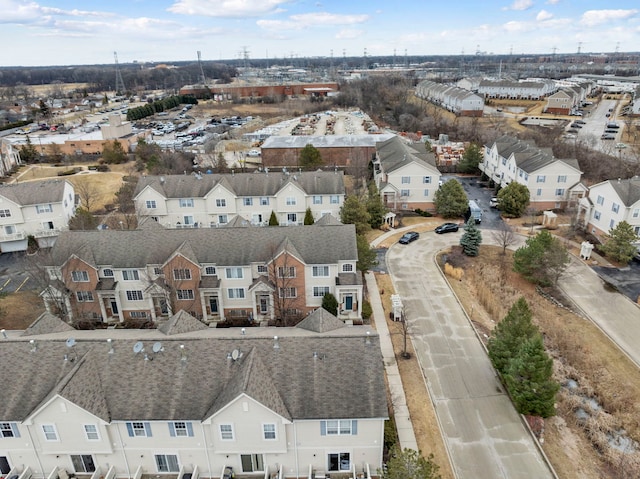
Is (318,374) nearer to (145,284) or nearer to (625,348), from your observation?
(145,284)

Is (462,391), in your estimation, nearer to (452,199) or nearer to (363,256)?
(363,256)

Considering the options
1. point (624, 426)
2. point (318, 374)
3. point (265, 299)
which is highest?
point (318, 374)

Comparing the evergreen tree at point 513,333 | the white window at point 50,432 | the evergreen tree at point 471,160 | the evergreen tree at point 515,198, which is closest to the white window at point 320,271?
the evergreen tree at point 513,333

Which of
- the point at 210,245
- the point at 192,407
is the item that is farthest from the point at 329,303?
the point at 192,407

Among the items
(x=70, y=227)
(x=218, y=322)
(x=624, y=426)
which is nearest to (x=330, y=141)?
(x=70, y=227)

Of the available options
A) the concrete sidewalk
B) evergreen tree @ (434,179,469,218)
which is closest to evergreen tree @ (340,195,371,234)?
the concrete sidewalk

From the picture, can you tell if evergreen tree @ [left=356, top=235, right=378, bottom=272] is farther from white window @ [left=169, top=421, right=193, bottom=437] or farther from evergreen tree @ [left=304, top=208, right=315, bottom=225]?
white window @ [left=169, top=421, right=193, bottom=437]

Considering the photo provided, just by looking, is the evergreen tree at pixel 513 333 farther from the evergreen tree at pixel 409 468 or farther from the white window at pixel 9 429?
the white window at pixel 9 429
